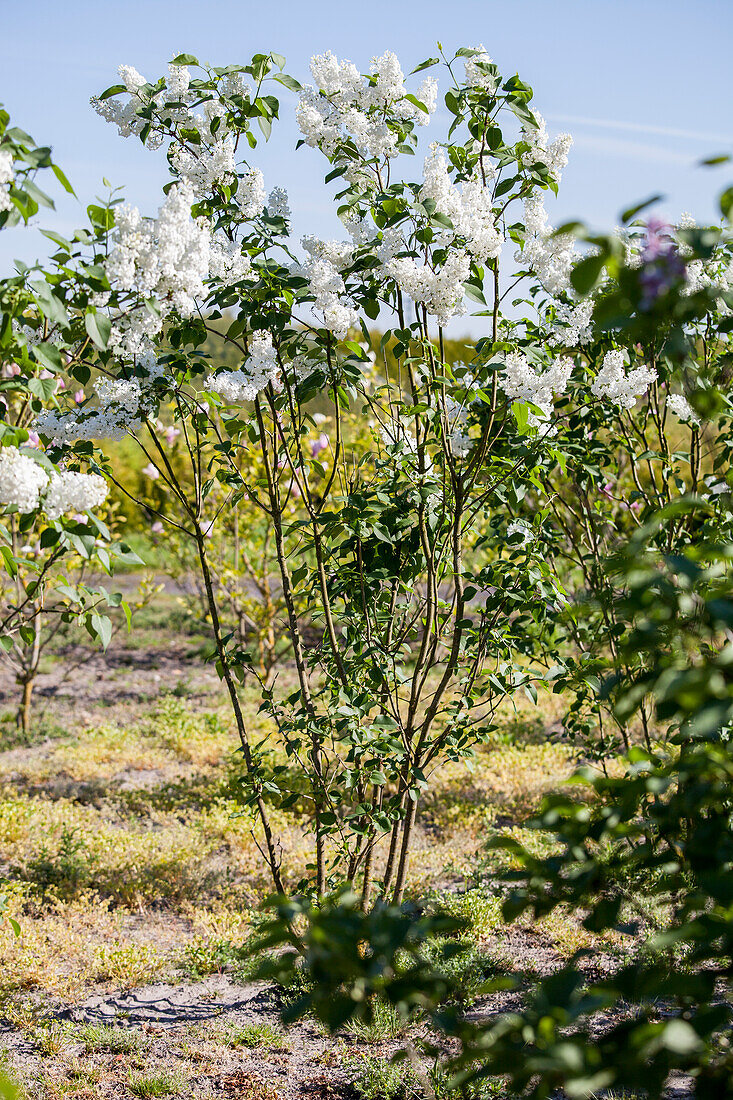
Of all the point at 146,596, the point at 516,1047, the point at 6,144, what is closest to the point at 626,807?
the point at 516,1047

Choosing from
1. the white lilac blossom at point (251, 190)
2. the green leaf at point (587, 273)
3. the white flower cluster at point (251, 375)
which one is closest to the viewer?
the green leaf at point (587, 273)

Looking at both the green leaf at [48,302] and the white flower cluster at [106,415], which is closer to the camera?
the green leaf at [48,302]

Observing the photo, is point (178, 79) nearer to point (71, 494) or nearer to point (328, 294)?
point (328, 294)

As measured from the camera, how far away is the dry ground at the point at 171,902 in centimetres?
241

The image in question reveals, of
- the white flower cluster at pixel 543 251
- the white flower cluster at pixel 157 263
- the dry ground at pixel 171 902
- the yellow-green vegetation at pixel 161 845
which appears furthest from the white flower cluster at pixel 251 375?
the dry ground at pixel 171 902

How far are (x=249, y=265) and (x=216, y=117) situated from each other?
442 millimetres

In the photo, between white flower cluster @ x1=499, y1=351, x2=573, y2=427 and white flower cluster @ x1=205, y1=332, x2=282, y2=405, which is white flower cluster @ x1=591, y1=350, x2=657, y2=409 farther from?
white flower cluster @ x1=205, y1=332, x2=282, y2=405

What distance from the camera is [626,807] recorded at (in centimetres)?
92

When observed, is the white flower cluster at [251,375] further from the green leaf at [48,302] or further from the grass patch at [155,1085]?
the grass patch at [155,1085]

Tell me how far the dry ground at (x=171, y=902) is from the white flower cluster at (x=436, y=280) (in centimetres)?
183

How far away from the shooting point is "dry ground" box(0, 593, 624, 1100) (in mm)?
2412

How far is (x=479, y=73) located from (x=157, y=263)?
109cm

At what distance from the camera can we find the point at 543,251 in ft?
7.32

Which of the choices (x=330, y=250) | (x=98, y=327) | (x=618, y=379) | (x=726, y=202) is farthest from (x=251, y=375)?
(x=726, y=202)
